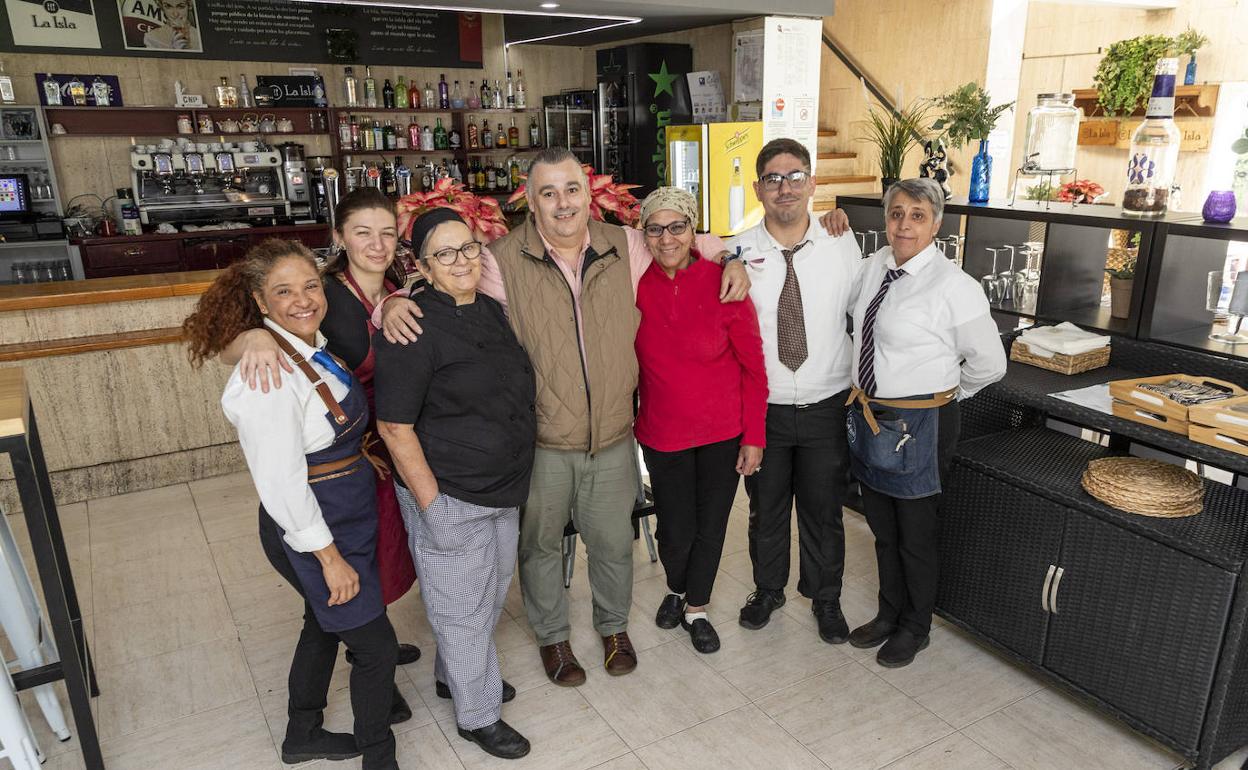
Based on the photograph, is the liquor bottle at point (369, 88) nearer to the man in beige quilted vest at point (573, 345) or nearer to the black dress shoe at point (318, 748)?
the man in beige quilted vest at point (573, 345)

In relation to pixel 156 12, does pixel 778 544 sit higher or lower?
lower

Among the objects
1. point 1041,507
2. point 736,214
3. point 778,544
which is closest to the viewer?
point 1041,507

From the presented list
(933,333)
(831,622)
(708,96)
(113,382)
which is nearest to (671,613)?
(831,622)

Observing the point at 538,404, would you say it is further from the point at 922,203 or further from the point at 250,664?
the point at 250,664

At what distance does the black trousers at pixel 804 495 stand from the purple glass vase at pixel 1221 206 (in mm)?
1330

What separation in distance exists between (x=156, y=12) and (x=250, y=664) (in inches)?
255

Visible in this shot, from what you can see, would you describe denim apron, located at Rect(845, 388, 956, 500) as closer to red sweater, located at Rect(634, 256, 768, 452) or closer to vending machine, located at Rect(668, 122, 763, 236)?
red sweater, located at Rect(634, 256, 768, 452)

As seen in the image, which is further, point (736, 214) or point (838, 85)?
point (838, 85)

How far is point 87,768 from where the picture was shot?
7.98ft

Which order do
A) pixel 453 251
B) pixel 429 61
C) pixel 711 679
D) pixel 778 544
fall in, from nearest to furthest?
1. pixel 453 251
2. pixel 711 679
3. pixel 778 544
4. pixel 429 61

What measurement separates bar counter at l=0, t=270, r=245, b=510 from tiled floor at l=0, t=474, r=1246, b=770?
3.48 feet

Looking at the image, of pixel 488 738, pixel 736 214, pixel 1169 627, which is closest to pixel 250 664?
pixel 488 738

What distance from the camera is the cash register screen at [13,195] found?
21.7ft

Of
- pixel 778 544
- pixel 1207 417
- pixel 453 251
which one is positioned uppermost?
pixel 453 251
